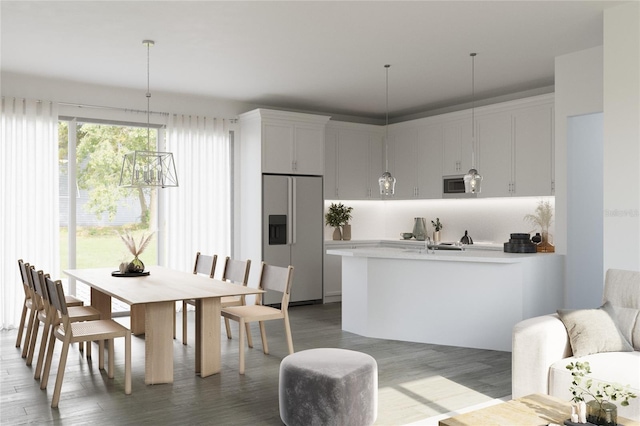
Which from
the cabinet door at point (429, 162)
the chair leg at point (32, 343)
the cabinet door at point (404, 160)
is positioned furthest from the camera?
the cabinet door at point (404, 160)

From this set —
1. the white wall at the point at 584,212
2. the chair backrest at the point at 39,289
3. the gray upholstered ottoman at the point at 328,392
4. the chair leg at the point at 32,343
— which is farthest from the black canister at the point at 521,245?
the chair leg at the point at 32,343

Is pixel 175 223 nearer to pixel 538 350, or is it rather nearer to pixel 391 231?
pixel 391 231

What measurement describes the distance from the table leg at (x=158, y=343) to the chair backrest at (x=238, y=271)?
107 centimetres

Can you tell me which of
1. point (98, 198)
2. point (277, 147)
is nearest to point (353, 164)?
point (277, 147)

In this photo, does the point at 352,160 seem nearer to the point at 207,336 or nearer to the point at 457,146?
the point at 457,146

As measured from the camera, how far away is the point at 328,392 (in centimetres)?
315

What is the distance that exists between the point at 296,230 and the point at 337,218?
922 millimetres

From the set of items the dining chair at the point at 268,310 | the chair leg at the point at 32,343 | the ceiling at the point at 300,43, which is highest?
the ceiling at the point at 300,43

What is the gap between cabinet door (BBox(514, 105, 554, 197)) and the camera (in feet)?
21.3

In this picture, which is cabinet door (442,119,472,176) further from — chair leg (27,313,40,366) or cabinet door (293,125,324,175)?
chair leg (27,313,40,366)

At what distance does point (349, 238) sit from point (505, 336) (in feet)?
12.1

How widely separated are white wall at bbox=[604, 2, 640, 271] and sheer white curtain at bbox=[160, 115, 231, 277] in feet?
15.8

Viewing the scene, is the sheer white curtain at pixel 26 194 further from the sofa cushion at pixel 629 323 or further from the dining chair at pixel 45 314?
the sofa cushion at pixel 629 323

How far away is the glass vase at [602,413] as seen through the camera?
2297 millimetres
